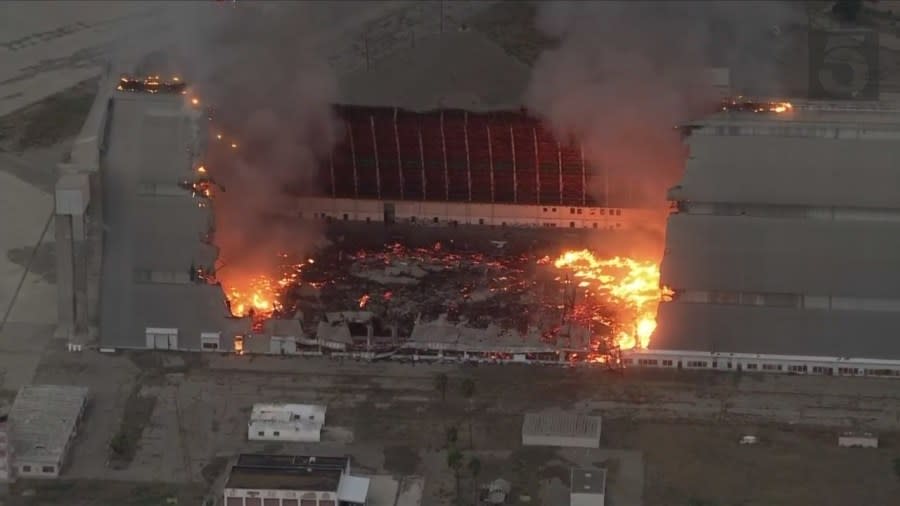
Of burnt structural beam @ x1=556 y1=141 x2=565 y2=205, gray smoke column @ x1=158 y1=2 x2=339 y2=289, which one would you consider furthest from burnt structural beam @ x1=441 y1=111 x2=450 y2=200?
burnt structural beam @ x1=556 y1=141 x2=565 y2=205

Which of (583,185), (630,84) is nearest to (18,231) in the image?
(583,185)

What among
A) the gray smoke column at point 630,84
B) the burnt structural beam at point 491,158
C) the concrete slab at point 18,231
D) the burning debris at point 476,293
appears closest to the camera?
the burning debris at point 476,293

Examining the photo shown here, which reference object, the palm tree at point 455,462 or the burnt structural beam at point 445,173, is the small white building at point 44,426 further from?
the burnt structural beam at point 445,173

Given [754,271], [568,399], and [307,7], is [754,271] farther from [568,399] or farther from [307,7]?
[307,7]

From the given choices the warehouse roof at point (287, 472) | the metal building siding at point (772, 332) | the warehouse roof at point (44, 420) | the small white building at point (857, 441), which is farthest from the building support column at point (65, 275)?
the small white building at point (857, 441)

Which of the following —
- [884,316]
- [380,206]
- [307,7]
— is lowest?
[884,316]

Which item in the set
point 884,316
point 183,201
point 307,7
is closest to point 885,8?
point 307,7

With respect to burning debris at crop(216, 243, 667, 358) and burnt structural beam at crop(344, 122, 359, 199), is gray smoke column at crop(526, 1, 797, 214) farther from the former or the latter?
burnt structural beam at crop(344, 122, 359, 199)
